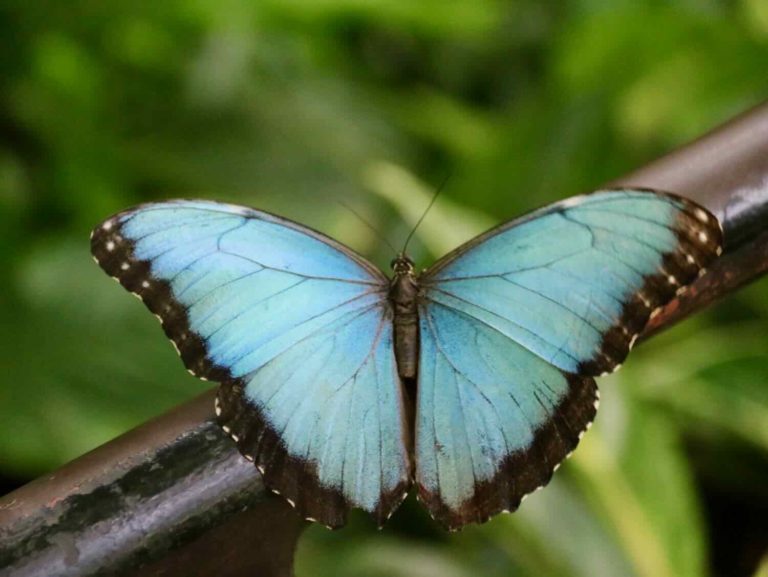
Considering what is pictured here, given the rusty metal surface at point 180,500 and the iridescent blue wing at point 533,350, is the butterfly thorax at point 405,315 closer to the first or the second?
the iridescent blue wing at point 533,350

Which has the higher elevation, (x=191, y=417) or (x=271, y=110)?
(x=191, y=417)

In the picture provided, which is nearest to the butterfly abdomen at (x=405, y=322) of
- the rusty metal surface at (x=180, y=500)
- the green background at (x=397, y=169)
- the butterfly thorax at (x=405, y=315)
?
the butterfly thorax at (x=405, y=315)

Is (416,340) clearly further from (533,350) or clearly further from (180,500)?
(180,500)

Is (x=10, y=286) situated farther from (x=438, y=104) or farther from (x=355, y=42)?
(x=355, y=42)

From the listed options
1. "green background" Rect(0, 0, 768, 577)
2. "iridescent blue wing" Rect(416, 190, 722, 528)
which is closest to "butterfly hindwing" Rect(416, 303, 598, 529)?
"iridescent blue wing" Rect(416, 190, 722, 528)

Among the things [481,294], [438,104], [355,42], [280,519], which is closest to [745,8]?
[438,104]

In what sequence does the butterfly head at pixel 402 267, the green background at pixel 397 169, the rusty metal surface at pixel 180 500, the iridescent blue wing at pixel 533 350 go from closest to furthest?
the rusty metal surface at pixel 180 500, the iridescent blue wing at pixel 533 350, the butterfly head at pixel 402 267, the green background at pixel 397 169
